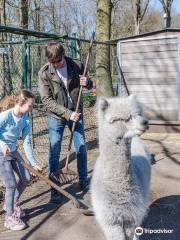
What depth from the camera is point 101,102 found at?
3164 millimetres

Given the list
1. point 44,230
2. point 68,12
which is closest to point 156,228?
point 44,230

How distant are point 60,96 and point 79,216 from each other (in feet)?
4.84

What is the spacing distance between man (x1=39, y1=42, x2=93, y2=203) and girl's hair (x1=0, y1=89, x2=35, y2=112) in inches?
23.6

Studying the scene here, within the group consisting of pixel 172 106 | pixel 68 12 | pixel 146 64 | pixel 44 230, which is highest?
pixel 68 12

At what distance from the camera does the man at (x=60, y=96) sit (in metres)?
5.07

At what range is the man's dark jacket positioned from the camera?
508 centimetres

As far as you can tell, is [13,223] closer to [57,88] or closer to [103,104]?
[57,88]

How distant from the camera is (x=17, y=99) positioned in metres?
4.47

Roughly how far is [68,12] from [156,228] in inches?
1195

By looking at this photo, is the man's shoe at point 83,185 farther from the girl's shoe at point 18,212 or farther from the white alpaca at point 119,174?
the white alpaca at point 119,174

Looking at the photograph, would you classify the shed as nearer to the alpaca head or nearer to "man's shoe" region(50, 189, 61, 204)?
"man's shoe" region(50, 189, 61, 204)

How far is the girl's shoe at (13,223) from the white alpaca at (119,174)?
127 cm

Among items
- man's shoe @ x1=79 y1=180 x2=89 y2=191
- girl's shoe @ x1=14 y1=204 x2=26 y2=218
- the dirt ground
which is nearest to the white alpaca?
the dirt ground

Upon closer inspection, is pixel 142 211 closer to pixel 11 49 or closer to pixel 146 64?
pixel 146 64
